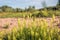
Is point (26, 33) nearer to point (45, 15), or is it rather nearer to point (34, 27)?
point (34, 27)

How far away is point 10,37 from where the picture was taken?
8.69m

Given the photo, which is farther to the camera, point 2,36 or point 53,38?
point 2,36

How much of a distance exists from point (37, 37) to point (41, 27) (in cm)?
55

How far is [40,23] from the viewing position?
29.9 feet

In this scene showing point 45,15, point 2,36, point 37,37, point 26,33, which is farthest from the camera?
point 45,15

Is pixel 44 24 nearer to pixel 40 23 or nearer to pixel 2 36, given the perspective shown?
pixel 40 23

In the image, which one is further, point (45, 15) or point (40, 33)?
point (45, 15)

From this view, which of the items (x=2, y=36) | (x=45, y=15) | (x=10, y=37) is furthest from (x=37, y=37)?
(x=45, y=15)

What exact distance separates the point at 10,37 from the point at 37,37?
2.78 feet

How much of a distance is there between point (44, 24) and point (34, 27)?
341 mm

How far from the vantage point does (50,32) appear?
8719mm

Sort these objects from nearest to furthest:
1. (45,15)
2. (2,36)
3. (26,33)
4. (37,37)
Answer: (37,37) < (26,33) < (2,36) < (45,15)

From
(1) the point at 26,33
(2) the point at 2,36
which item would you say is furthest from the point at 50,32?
(2) the point at 2,36

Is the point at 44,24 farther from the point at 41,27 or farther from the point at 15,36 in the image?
the point at 15,36
